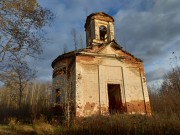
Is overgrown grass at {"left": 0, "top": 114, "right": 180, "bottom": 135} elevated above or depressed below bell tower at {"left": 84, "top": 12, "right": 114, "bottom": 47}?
below

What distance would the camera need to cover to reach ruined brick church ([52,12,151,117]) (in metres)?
13.2

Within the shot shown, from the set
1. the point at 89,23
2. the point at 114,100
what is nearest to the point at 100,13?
the point at 89,23


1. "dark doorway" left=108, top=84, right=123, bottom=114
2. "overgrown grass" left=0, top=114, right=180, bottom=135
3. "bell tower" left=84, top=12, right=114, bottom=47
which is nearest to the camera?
"overgrown grass" left=0, top=114, right=180, bottom=135

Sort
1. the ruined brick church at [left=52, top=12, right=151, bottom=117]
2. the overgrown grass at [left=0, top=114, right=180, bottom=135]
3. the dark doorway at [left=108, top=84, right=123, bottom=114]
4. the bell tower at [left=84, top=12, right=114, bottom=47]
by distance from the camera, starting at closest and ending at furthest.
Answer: the overgrown grass at [left=0, top=114, right=180, bottom=135] < the ruined brick church at [left=52, top=12, right=151, bottom=117] < the dark doorway at [left=108, top=84, right=123, bottom=114] < the bell tower at [left=84, top=12, right=114, bottom=47]

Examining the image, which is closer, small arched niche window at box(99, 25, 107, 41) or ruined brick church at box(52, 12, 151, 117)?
ruined brick church at box(52, 12, 151, 117)

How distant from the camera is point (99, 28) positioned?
59.3 ft

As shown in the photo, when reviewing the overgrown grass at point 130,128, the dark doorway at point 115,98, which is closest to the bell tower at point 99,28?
the dark doorway at point 115,98

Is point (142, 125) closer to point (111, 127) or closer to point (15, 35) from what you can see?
point (111, 127)

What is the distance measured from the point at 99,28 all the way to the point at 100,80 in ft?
21.5

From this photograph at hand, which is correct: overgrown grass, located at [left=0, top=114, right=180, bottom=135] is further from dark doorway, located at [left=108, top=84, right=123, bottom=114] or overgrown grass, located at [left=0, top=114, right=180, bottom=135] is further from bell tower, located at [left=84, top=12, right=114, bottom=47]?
bell tower, located at [left=84, top=12, right=114, bottom=47]

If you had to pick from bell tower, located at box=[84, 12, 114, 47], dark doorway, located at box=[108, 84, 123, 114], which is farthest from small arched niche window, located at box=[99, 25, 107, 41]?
dark doorway, located at box=[108, 84, 123, 114]

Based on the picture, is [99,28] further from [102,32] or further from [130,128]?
[130,128]

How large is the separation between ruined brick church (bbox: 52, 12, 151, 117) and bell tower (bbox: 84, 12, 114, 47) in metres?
0.39

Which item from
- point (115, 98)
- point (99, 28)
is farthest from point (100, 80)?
point (99, 28)
